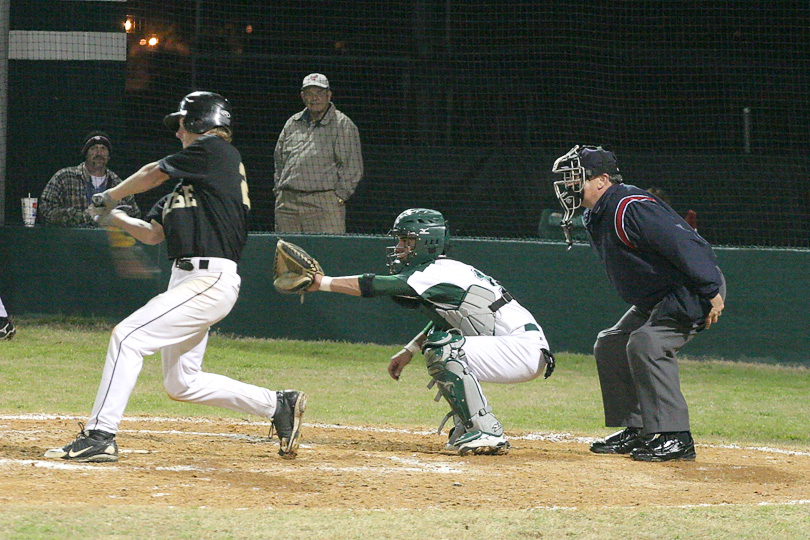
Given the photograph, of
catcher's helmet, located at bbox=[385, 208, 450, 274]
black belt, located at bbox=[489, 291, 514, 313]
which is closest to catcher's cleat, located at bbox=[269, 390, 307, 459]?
catcher's helmet, located at bbox=[385, 208, 450, 274]

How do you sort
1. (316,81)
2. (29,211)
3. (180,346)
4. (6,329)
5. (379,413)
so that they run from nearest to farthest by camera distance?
(180,346) < (379,413) < (6,329) < (316,81) < (29,211)

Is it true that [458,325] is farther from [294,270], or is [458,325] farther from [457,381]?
[294,270]

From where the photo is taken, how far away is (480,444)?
5535 mm

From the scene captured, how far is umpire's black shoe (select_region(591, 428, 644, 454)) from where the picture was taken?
19.1 ft

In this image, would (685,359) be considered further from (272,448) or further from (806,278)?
(272,448)

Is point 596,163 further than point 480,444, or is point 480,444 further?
point 596,163

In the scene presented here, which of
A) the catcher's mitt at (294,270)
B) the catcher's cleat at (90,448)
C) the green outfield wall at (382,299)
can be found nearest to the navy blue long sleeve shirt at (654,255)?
the catcher's mitt at (294,270)

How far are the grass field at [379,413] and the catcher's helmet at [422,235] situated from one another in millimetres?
1344

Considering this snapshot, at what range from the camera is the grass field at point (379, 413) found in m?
3.91

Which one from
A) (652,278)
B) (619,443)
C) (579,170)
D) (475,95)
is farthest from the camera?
(475,95)

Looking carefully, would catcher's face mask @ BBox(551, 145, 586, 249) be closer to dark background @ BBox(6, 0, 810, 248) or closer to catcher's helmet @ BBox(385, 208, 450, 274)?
catcher's helmet @ BBox(385, 208, 450, 274)

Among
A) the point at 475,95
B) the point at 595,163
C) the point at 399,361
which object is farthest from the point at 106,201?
→ the point at 475,95

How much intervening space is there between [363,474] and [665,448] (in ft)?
5.14

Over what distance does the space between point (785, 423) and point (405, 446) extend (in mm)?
2897
